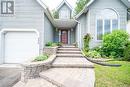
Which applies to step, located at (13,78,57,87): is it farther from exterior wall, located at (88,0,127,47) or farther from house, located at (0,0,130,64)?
exterior wall, located at (88,0,127,47)

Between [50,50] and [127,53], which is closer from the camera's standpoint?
[127,53]

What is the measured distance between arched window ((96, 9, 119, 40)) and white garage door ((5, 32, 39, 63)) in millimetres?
6009

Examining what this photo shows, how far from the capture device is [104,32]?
17922mm

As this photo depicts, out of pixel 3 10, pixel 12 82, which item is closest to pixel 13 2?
pixel 3 10

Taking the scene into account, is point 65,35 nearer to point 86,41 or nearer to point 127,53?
point 86,41

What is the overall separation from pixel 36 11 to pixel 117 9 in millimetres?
7486

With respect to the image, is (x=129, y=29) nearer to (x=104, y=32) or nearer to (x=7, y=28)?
(x=104, y=32)

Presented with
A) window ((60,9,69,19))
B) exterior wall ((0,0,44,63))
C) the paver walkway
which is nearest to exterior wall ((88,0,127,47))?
exterior wall ((0,0,44,63))

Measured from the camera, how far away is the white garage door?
622 inches

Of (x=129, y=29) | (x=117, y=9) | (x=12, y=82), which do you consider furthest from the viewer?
(x=129, y=29)

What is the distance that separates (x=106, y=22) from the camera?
18.0 m

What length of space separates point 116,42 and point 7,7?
9.26 meters

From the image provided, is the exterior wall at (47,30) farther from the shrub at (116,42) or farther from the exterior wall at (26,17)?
the shrub at (116,42)

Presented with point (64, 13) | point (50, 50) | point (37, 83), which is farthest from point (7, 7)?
point (64, 13)
